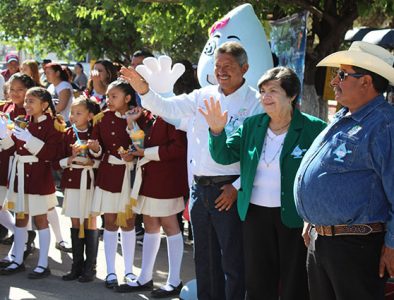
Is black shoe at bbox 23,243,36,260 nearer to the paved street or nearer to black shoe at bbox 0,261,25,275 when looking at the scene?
the paved street

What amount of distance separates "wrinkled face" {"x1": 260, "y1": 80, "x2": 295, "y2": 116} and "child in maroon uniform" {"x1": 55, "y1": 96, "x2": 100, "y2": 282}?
88.1 inches

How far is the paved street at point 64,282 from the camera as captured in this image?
5.63 m

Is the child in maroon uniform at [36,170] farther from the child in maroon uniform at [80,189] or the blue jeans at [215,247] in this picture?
the blue jeans at [215,247]

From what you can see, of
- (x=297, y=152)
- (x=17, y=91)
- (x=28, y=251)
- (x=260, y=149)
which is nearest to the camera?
(x=297, y=152)

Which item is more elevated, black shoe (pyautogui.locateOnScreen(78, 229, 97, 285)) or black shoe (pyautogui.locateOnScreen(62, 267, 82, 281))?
black shoe (pyautogui.locateOnScreen(78, 229, 97, 285))

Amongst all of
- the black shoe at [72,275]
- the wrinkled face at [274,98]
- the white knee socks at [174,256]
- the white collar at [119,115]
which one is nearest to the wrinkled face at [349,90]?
the wrinkled face at [274,98]

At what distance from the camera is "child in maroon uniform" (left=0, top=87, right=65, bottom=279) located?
19.7 ft

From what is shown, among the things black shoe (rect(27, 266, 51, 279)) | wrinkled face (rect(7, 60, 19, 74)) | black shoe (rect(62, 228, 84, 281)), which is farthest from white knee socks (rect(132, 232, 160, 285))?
wrinkled face (rect(7, 60, 19, 74))

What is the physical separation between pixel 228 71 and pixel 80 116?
6.42 ft

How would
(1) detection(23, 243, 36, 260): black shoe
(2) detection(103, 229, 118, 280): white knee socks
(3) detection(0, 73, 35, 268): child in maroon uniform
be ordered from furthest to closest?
(1) detection(23, 243, 36, 260): black shoe < (3) detection(0, 73, 35, 268): child in maroon uniform < (2) detection(103, 229, 118, 280): white knee socks

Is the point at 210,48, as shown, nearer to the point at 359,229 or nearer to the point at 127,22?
the point at 359,229

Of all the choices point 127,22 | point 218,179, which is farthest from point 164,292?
point 127,22

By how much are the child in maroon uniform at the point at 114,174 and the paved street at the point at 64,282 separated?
20 centimetres

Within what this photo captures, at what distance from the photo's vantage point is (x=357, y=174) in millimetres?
3422
